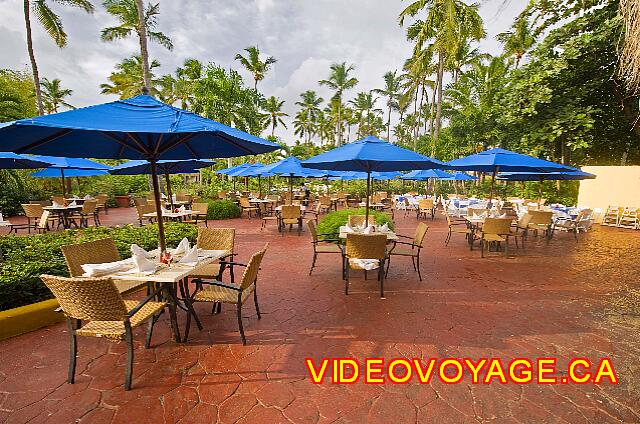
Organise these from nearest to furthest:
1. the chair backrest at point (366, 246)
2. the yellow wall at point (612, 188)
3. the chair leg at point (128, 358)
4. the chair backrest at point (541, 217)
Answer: the chair leg at point (128, 358) → the chair backrest at point (366, 246) → the chair backrest at point (541, 217) → the yellow wall at point (612, 188)

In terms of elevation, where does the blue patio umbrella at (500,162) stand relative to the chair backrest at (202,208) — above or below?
above

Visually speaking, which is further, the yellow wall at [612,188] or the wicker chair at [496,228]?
the yellow wall at [612,188]

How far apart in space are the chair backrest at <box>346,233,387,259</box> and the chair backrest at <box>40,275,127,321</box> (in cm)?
302

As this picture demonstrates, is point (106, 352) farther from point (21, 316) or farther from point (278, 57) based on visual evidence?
point (278, 57)

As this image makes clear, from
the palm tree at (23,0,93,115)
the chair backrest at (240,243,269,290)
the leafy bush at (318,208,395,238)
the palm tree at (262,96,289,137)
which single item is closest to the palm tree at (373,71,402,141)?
the palm tree at (262,96,289,137)

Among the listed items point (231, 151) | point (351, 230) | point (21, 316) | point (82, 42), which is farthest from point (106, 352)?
point (82, 42)

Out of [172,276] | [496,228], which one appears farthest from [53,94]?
[496,228]

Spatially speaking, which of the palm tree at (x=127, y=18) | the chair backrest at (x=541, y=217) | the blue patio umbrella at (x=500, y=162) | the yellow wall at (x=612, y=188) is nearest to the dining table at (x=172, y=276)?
the blue patio umbrella at (x=500, y=162)

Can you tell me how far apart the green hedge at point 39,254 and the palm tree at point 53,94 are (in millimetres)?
45717

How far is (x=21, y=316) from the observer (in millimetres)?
3463

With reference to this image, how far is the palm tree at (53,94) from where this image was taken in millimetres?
38719

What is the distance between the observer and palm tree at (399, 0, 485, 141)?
1777cm

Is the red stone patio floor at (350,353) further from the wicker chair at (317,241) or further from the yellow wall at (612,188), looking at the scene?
the yellow wall at (612,188)

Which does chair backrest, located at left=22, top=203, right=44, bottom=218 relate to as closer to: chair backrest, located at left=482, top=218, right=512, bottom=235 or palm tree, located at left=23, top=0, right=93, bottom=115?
palm tree, located at left=23, top=0, right=93, bottom=115
